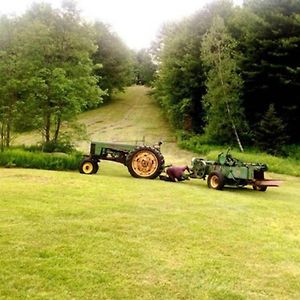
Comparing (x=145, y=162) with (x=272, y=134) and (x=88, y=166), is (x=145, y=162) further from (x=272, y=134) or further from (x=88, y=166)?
(x=272, y=134)

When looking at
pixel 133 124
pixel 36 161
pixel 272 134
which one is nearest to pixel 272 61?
pixel 272 134

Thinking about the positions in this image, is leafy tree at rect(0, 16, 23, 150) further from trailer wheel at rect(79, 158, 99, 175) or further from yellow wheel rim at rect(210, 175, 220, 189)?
yellow wheel rim at rect(210, 175, 220, 189)

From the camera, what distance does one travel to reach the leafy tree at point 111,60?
42.0m

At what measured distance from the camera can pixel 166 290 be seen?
4586mm

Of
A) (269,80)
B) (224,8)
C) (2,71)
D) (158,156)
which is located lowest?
(158,156)

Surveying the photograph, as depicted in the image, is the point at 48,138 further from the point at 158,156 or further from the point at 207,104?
the point at 207,104

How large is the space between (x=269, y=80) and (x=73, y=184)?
51.9 feet

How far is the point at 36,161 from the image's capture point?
13.9 meters

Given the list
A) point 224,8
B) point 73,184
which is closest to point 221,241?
point 73,184

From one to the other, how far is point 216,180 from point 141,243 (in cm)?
612

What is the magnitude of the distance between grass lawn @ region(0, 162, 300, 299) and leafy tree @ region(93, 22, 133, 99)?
33.4 meters

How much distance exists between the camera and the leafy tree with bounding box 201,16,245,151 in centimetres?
2278

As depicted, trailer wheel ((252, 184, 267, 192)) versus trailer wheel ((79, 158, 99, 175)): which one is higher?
trailer wheel ((79, 158, 99, 175))

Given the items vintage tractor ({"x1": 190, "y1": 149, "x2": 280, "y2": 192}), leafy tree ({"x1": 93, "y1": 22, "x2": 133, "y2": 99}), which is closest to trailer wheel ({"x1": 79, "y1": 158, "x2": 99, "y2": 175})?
vintage tractor ({"x1": 190, "y1": 149, "x2": 280, "y2": 192})
